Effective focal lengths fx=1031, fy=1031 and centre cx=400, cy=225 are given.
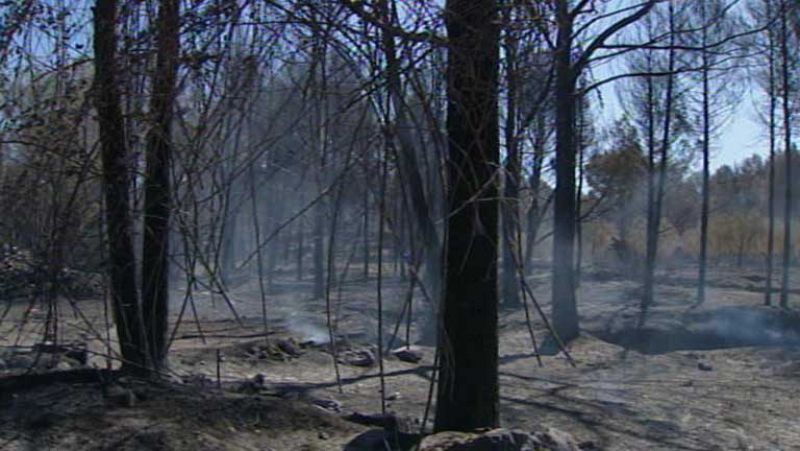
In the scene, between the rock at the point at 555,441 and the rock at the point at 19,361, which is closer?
the rock at the point at 555,441

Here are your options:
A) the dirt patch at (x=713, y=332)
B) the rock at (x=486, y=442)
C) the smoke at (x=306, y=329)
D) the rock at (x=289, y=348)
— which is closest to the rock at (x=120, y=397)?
the rock at (x=486, y=442)

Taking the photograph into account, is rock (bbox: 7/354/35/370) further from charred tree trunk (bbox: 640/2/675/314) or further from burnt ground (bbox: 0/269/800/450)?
charred tree trunk (bbox: 640/2/675/314)

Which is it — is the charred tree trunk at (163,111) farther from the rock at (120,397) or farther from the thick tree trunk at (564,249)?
the thick tree trunk at (564,249)

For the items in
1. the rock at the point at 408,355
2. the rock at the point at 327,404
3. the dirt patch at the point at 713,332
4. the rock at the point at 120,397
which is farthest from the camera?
the dirt patch at the point at 713,332

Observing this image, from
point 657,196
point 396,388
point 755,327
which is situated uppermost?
point 657,196

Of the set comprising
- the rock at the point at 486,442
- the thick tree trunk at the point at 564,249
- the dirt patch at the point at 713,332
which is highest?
the thick tree trunk at the point at 564,249

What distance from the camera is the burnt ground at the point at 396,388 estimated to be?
6.62m

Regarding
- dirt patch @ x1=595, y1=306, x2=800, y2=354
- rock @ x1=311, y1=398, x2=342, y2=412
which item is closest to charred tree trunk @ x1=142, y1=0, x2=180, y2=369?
rock @ x1=311, y1=398, x2=342, y2=412

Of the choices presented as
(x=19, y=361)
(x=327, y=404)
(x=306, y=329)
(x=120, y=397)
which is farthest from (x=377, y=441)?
(x=306, y=329)

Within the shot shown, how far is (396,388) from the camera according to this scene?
39.1 ft

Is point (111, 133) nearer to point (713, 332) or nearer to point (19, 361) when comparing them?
point (19, 361)

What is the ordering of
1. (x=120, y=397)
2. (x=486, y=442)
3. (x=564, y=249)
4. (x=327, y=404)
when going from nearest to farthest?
1. (x=486, y=442)
2. (x=120, y=397)
3. (x=327, y=404)
4. (x=564, y=249)

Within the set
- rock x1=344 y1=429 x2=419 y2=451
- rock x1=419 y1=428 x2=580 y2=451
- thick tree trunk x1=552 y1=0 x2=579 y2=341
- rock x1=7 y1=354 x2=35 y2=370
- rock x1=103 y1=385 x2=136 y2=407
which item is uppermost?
thick tree trunk x1=552 y1=0 x2=579 y2=341

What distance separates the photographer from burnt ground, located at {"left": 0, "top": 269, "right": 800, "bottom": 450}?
21.7ft
